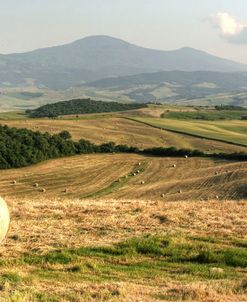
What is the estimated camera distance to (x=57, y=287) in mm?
13219

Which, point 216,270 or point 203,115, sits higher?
point 203,115

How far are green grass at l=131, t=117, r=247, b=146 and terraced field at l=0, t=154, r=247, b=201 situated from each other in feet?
93.8

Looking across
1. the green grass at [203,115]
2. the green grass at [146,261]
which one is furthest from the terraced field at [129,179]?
the green grass at [203,115]

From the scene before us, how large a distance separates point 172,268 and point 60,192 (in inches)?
1486

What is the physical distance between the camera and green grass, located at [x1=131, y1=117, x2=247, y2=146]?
98.9 meters

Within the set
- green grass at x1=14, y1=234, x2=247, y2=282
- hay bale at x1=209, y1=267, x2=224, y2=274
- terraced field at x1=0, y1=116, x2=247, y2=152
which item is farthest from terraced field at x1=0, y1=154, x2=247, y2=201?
hay bale at x1=209, y1=267, x2=224, y2=274

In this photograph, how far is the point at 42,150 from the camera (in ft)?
242

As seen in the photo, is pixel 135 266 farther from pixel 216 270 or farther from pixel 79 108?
pixel 79 108

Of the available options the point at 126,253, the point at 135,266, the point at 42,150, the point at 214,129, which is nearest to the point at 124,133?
the point at 214,129

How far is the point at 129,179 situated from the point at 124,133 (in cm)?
4690

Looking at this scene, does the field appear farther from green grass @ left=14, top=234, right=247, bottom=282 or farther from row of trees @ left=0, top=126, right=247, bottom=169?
row of trees @ left=0, top=126, right=247, bottom=169

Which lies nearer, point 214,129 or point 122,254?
point 122,254

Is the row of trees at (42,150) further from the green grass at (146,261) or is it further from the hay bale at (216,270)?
the hay bale at (216,270)

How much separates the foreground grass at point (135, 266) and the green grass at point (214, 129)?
75261mm
